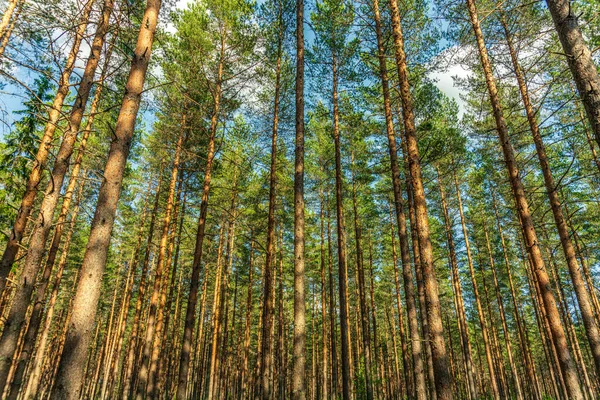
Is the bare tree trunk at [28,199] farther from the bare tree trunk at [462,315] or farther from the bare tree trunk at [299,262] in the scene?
the bare tree trunk at [462,315]

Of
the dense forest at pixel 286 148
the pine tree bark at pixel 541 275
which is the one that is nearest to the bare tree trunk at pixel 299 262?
the dense forest at pixel 286 148

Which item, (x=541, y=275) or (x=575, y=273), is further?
(x=575, y=273)

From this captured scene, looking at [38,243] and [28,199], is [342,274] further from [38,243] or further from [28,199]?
[28,199]

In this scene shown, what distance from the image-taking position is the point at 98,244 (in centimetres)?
394

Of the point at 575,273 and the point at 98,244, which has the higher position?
the point at 575,273

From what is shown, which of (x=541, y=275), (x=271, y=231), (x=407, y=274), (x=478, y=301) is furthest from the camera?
(x=478, y=301)

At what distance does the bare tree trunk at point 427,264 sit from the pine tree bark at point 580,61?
288 centimetres

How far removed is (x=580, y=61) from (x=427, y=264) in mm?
3973

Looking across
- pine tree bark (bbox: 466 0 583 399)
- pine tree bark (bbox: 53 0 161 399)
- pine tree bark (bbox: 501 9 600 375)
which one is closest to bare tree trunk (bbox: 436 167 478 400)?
pine tree bark (bbox: 501 9 600 375)

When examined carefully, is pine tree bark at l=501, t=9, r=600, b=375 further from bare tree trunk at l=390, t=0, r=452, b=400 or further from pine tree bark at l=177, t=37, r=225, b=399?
pine tree bark at l=177, t=37, r=225, b=399

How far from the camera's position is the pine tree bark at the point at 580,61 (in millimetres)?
3865

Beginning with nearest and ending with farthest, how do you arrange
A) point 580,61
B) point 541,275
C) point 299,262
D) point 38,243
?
point 580,61 < point 38,243 < point 299,262 < point 541,275

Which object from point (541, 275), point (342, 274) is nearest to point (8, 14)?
point (342, 274)

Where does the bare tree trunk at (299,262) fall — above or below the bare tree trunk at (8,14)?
below
